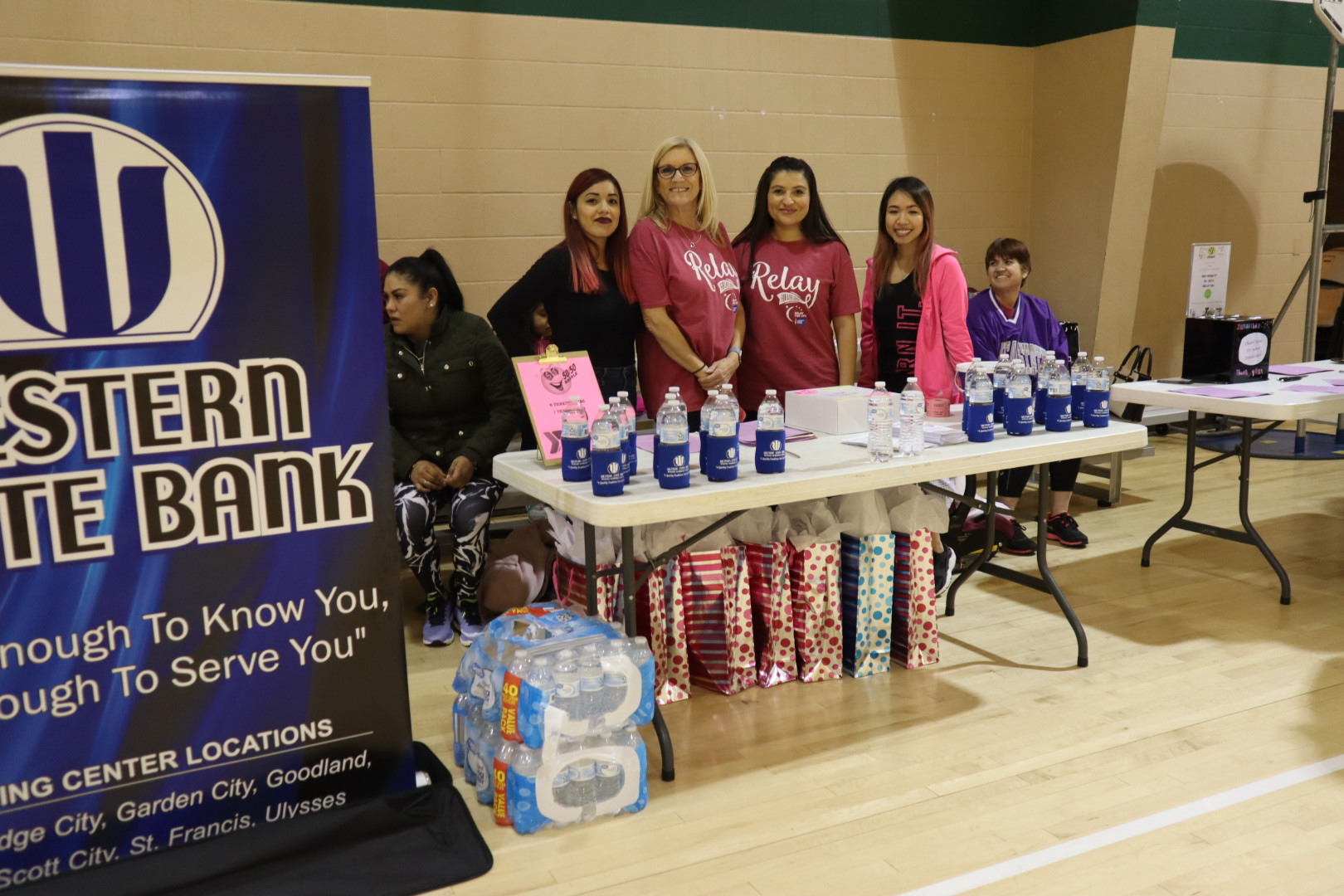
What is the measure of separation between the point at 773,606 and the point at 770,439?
2.14ft

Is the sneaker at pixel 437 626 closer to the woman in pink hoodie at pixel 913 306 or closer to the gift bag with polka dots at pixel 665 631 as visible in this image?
the gift bag with polka dots at pixel 665 631

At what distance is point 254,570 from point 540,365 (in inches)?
34.2

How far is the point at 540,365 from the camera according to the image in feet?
8.79

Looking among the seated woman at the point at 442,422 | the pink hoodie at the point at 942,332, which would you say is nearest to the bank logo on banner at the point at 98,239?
the seated woman at the point at 442,422

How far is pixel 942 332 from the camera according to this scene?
348cm

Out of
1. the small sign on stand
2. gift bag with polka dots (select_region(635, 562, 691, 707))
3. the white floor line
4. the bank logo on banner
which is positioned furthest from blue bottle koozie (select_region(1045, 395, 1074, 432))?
the small sign on stand

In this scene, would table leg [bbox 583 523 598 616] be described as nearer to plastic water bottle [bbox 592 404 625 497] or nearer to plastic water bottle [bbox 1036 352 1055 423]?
plastic water bottle [bbox 592 404 625 497]

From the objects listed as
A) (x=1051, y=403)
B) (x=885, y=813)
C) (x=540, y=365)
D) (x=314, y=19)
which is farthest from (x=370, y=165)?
(x=314, y=19)

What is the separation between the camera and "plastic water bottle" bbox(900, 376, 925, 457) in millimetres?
2783

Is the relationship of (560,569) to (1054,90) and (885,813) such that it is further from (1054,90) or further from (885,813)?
(1054,90)

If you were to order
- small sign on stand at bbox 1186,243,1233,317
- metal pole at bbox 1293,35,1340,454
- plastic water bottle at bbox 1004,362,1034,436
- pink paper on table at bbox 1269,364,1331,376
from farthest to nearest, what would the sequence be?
small sign on stand at bbox 1186,243,1233,317 < metal pole at bbox 1293,35,1340,454 < pink paper on table at bbox 1269,364,1331,376 < plastic water bottle at bbox 1004,362,1034,436

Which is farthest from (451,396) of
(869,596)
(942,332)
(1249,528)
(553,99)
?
(1249,528)

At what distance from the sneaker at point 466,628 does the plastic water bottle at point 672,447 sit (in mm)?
1271

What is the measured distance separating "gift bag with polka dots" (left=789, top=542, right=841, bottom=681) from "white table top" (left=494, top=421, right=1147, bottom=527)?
339mm
